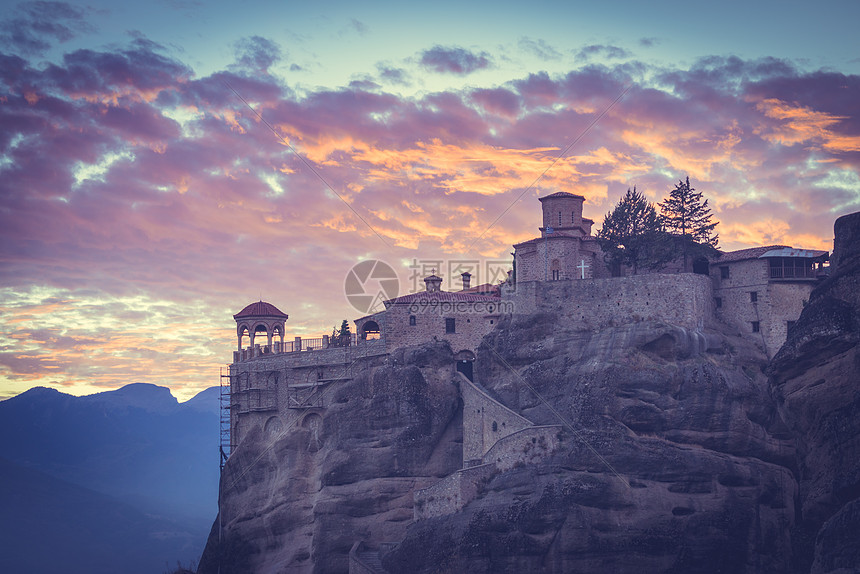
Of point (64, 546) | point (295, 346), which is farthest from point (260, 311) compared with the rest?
point (64, 546)

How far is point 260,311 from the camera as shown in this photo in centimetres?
8506

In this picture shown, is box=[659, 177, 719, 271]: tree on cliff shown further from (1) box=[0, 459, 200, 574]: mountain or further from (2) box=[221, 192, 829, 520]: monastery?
(1) box=[0, 459, 200, 574]: mountain

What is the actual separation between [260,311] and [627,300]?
1265 inches

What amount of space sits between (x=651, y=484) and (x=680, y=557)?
4.26 meters

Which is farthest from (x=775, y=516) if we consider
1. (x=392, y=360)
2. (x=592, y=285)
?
(x=392, y=360)

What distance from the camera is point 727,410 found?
62.4m

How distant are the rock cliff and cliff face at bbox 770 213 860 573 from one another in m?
0.09

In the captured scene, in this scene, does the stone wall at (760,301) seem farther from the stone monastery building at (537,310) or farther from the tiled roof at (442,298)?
the tiled roof at (442,298)

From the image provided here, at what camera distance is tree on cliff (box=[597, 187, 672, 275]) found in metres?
70.8

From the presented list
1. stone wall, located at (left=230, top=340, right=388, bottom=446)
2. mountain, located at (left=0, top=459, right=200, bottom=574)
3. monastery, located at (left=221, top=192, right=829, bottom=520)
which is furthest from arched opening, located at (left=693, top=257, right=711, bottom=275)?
mountain, located at (left=0, top=459, right=200, bottom=574)

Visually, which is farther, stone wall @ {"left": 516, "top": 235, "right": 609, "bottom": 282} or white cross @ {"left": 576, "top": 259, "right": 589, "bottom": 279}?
stone wall @ {"left": 516, "top": 235, "right": 609, "bottom": 282}

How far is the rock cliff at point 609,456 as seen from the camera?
5372 cm

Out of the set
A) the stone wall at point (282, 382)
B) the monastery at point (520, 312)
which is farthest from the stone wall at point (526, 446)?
the stone wall at point (282, 382)

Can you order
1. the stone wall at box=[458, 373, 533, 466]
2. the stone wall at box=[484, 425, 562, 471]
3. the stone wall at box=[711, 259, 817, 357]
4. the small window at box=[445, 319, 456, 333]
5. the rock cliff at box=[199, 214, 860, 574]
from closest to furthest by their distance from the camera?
the rock cliff at box=[199, 214, 860, 574] < the stone wall at box=[484, 425, 562, 471] < the stone wall at box=[458, 373, 533, 466] < the stone wall at box=[711, 259, 817, 357] < the small window at box=[445, 319, 456, 333]
